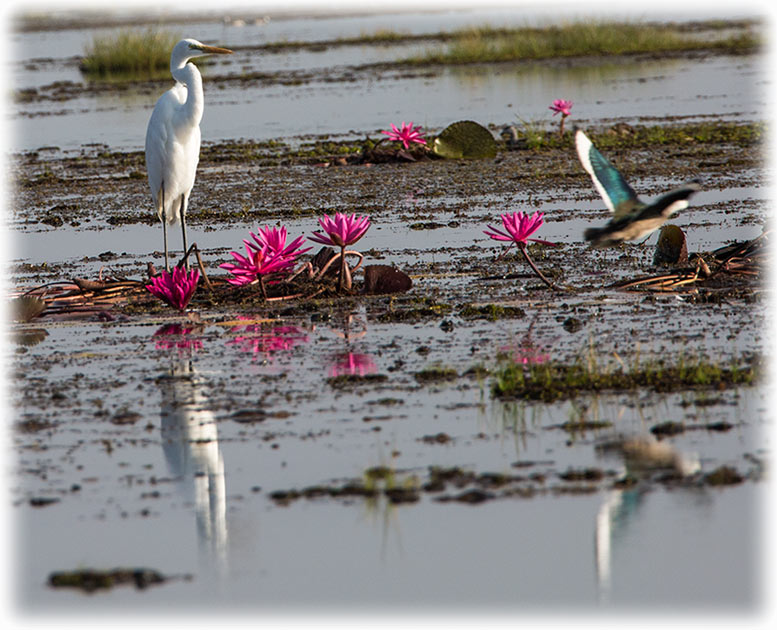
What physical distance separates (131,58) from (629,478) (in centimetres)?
3590

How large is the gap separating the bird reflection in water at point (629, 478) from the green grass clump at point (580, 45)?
31638 millimetres

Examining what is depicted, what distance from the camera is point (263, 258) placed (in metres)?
8.29

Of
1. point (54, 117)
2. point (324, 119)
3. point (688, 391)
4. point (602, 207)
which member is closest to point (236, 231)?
point (602, 207)

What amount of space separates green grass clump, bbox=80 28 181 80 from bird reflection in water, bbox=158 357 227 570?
32.4 metres

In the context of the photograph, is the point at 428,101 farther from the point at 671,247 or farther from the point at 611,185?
the point at 611,185

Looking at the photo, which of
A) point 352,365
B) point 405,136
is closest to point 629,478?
point 352,365

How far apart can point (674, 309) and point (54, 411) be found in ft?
12.8

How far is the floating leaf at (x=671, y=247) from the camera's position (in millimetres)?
8859

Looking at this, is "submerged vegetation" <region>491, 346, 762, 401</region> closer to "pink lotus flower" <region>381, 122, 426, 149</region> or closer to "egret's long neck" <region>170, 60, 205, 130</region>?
"egret's long neck" <region>170, 60, 205, 130</region>

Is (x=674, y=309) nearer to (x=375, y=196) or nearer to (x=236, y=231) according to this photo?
(x=236, y=231)

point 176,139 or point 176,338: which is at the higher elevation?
point 176,139

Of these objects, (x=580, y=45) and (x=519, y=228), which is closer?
(x=519, y=228)

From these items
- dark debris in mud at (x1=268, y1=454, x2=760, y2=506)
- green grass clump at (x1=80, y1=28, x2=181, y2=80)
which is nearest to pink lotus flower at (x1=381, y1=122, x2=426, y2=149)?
dark debris in mud at (x1=268, y1=454, x2=760, y2=506)

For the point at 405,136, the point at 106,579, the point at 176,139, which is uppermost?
the point at 405,136
